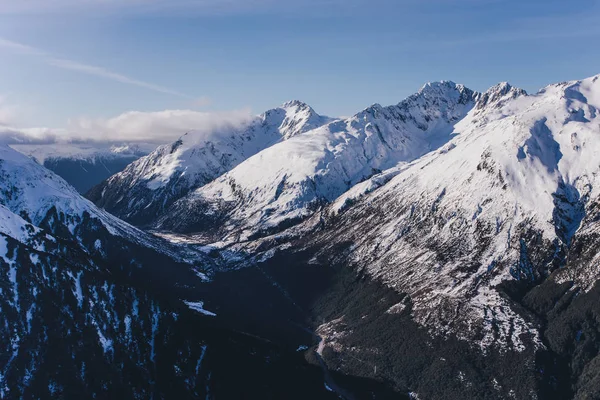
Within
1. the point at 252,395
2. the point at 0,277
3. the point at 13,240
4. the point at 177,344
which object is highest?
the point at 13,240

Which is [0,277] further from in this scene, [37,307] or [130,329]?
[130,329]

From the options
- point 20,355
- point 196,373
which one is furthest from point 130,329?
point 20,355

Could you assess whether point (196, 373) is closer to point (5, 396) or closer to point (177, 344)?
point (177, 344)

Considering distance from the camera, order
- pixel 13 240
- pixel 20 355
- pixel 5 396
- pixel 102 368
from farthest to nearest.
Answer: pixel 13 240, pixel 102 368, pixel 20 355, pixel 5 396

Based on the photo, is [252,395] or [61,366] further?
[252,395]

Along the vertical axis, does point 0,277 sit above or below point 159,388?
above

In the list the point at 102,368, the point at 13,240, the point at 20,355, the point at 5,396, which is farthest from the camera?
the point at 13,240

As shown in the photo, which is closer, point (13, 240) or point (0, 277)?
point (0, 277)

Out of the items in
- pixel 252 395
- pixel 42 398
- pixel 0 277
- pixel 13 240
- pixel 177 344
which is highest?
pixel 13 240

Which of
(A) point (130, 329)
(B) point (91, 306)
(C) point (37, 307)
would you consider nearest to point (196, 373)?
(A) point (130, 329)
